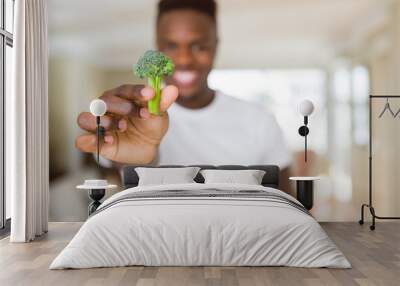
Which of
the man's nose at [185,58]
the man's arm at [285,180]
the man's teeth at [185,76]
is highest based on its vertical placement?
the man's nose at [185,58]

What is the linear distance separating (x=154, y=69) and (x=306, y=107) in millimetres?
1892

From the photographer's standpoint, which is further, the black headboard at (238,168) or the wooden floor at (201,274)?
the black headboard at (238,168)

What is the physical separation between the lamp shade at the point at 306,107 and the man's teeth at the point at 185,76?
4.50ft

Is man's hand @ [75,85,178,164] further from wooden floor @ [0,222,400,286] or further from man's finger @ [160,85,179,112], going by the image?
wooden floor @ [0,222,400,286]

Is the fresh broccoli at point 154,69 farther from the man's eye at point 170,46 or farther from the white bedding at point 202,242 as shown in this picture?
the white bedding at point 202,242

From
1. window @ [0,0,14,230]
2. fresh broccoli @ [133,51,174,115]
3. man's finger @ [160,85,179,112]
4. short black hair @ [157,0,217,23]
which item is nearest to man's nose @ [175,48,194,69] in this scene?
fresh broccoli @ [133,51,174,115]

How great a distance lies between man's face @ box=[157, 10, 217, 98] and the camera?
811cm

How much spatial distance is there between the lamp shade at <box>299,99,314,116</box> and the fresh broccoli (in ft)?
5.37

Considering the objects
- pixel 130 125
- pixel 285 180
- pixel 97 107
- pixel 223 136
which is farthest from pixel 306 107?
pixel 97 107

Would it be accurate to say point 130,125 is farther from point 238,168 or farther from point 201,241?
point 201,241

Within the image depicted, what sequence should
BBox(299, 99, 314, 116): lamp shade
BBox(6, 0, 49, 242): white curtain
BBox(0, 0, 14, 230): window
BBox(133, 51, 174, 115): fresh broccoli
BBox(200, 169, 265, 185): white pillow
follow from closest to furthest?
BBox(6, 0, 49, 242): white curtain < BBox(0, 0, 14, 230): window < BBox(200, 169, 265, 185): white pillow < BBox(299, 99, 314, 116): lamp shade < BBox(133, 51, 174, 115): fresh broccoli

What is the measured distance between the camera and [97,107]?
303 inches

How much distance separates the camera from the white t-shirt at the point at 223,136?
8055mm

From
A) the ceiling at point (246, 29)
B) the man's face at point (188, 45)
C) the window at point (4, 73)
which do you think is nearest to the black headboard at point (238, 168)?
the man's face at point (188, 45)
